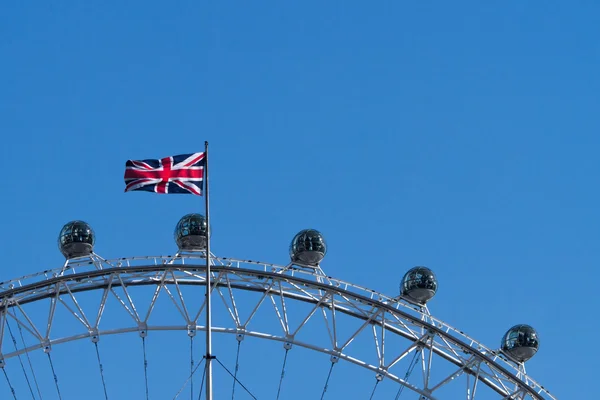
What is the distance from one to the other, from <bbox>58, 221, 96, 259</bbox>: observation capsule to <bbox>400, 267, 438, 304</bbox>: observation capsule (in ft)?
32.0

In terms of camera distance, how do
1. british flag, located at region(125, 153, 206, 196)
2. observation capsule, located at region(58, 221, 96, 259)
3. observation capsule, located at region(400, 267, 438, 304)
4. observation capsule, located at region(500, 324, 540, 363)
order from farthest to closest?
observation capsule, located at region(500, 324, 540, 363), observation capsule, located at region(400, 267, 438, 304), observation capsule, located at region(58, 221, 96, 259), british flag, located at region(125, 153, 206, 196)

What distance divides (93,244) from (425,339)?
10547 millimetres

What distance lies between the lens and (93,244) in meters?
47.3

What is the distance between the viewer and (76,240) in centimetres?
4697

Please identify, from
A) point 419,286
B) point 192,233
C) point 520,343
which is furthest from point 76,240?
point 520,343

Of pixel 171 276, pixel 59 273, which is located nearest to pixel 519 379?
pixel 171 276

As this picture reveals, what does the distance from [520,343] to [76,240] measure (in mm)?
14084

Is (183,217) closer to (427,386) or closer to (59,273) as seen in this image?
(59,273)

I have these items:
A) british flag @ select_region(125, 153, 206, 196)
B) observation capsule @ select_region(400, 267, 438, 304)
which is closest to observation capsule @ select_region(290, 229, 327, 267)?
observation capsule @ select_region(400, 267, 438, 304)

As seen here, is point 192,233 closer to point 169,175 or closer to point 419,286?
point 169,175

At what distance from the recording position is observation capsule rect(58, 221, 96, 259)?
4700 cm

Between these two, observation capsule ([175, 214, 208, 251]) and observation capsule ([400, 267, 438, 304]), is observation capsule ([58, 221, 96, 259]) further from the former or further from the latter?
observation capsule ([400, 267, 438, 304])

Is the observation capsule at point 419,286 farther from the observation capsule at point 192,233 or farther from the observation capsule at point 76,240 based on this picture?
the observation capsule at point 76,240

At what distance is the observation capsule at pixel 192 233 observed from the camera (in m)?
47.0
